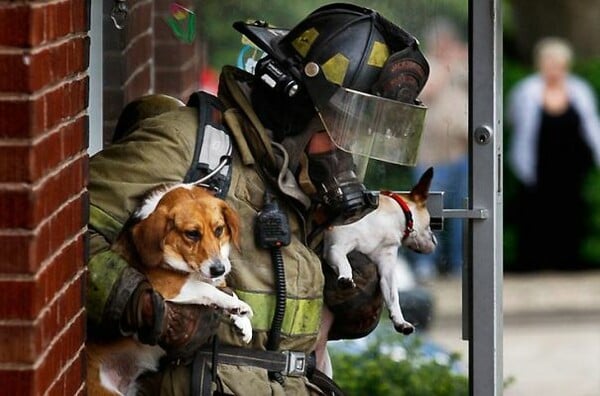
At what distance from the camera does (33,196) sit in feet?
11.4

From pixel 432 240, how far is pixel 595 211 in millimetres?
9003

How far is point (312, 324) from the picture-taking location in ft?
15.1

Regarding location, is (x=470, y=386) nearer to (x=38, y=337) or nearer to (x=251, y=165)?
(x=251, y=165)

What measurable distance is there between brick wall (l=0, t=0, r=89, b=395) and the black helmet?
0.88 m

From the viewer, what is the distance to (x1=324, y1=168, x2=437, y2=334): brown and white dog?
481 centimetres

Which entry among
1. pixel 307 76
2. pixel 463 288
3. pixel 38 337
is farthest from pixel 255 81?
pixel 38 337

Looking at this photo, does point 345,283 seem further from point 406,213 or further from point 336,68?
point 336,68

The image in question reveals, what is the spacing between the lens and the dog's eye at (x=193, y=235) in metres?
4.22

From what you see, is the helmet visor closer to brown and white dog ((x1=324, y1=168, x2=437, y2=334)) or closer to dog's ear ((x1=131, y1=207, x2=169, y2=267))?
brown and white dog ((x1=324, y1=168, x2=437, y2=334))

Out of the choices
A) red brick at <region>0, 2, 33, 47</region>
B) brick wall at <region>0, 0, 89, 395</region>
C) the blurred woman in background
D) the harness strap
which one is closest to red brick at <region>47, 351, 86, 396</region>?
brick wall at <region>0, 0, 89, 395</region>

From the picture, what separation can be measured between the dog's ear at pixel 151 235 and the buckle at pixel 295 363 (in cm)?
52

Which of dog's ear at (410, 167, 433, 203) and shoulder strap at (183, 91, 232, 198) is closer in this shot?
shoulder strap at (183, 91, 232, 198)

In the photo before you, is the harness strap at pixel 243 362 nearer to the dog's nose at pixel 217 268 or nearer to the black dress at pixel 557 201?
the dog's nose at pixel 217 268

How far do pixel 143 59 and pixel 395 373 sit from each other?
1.44 meters
